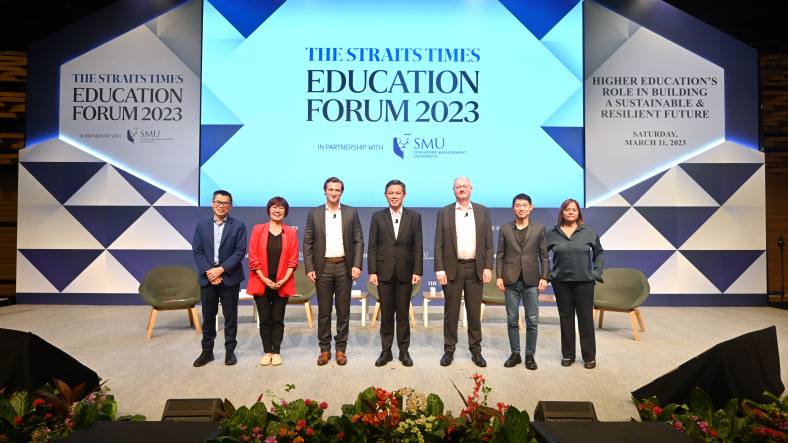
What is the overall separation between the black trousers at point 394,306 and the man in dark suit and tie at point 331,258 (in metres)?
0.30

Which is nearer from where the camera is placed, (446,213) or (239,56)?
(446,213)

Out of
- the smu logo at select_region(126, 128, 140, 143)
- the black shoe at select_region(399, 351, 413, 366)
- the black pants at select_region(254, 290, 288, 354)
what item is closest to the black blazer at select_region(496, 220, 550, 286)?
the black shoe at select_region(399, 351, 413, 366)

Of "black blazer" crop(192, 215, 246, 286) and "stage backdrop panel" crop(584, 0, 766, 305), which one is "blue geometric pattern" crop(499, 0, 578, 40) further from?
A: "black blazer" crop(192, 215, 246, 286)

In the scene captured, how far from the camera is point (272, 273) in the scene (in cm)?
365

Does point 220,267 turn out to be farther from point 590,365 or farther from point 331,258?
point 590,365

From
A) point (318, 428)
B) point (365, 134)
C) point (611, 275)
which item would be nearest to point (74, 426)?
point (318, 428)

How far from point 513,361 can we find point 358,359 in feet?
4.48

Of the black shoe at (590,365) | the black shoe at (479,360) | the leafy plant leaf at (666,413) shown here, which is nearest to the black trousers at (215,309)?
the black shoe at (479,360)

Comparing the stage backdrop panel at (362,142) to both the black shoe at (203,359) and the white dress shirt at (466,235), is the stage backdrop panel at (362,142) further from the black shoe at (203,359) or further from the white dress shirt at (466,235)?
the black shoe at (203,359)

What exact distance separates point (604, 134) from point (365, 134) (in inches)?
144

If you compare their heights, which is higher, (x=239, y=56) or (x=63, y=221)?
(x=239, y=56)

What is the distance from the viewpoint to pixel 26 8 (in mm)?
6914

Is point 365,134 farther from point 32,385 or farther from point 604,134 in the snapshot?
point 32,385

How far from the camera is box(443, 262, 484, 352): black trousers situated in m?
3.67
